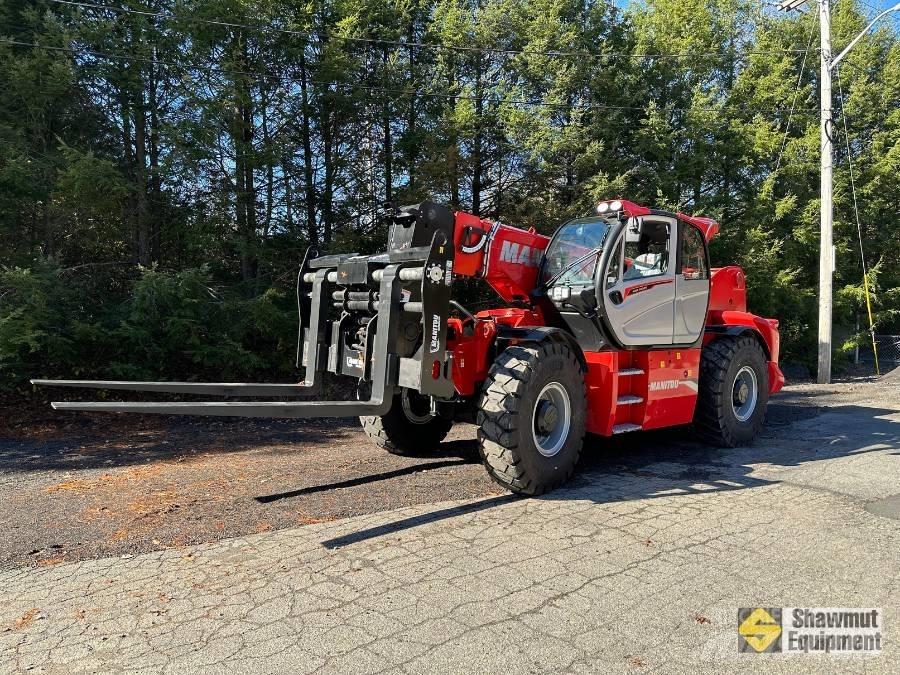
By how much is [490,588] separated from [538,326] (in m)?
3.25

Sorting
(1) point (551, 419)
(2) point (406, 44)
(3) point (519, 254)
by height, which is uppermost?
(2) point (406, 44)

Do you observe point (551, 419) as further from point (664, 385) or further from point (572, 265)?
point (664, 385)

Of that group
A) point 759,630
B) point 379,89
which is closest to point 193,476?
point 759,630

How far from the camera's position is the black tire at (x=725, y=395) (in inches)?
309

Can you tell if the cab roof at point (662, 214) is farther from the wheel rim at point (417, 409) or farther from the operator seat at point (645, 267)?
the wheel rim at point (417, 409)

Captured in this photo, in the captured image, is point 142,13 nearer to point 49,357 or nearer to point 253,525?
point 49,357

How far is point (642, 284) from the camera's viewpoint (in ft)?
22.8

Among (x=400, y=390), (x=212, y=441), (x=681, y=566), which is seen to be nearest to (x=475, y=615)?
(x=681, y=566)

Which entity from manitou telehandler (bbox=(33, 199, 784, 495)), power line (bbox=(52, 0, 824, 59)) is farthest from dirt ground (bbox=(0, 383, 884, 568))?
power line (bbox=(52, 0, 824, 59))

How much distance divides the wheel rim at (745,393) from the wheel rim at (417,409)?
13.1ft

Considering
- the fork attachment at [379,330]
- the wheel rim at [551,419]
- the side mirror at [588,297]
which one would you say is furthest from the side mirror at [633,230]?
the fork attachment at [379,330]

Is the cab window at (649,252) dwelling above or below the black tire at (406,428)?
above

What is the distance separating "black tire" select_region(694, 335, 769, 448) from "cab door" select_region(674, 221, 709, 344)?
1.81 ft

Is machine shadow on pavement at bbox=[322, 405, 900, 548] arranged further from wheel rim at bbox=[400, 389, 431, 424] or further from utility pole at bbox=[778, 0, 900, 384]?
utility pole at bbox=[778, 0, 900, 384]
